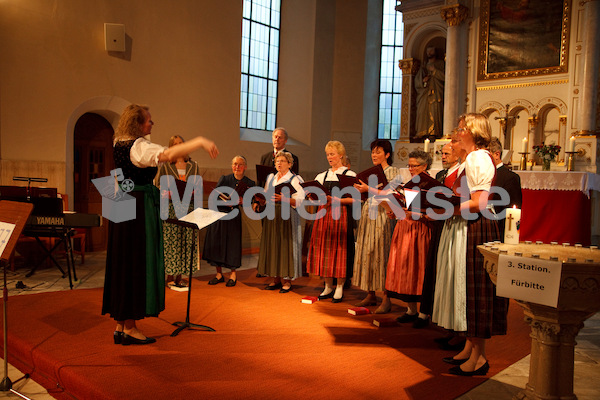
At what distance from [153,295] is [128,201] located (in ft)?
2.23

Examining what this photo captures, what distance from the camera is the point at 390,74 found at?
12289mm

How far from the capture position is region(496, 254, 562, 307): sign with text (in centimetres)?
213

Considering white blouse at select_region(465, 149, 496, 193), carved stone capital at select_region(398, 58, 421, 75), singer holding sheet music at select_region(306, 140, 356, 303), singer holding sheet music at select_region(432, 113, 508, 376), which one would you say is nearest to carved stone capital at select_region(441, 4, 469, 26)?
carved stone capital at select_region(398, 58, 421, 75)

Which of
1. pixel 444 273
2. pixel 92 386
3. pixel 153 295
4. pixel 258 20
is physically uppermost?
pixel 258 20

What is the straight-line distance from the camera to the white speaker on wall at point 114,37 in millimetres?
7309

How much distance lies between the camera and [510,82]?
30.3 ft

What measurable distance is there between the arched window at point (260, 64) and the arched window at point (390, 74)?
2.87m

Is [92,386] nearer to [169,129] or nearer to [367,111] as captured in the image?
[169,129]

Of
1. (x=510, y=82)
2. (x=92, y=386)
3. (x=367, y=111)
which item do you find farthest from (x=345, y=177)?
(x=367, y=111)

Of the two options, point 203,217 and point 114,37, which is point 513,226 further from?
point 114,37

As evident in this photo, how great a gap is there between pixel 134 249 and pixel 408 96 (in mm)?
8401

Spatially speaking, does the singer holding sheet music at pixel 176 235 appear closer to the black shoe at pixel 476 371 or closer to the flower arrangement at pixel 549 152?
the black shoe at pixel 476 371

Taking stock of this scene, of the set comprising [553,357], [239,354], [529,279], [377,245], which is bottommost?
[239,354]

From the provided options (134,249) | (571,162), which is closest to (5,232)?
(134,249)
